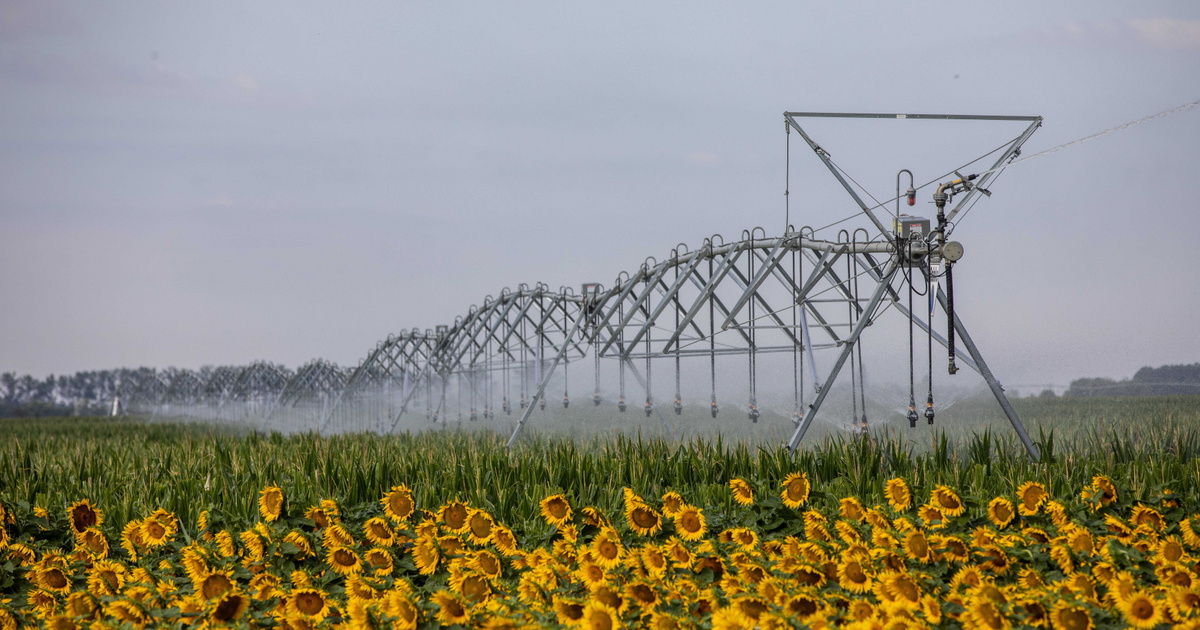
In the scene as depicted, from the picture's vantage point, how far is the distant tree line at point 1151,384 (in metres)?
13.7

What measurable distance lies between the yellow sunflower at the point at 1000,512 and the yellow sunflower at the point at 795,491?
46.8 inches

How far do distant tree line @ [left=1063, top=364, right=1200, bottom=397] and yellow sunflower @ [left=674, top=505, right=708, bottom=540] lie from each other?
31.9ft

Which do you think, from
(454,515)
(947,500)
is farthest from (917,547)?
(454,515)

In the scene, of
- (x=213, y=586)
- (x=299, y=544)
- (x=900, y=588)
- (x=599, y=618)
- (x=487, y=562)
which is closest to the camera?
(x=599, y=618)

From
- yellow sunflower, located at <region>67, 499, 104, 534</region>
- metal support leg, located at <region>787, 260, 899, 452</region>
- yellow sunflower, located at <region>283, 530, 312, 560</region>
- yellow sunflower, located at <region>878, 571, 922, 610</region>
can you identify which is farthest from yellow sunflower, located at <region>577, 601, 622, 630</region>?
metal support leg, located at <region>787, 260, 899, 452</region>

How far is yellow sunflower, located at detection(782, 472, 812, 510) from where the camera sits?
22.6 feet

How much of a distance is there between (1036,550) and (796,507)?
154cm

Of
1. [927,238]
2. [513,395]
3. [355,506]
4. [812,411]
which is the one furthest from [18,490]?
[513,395]

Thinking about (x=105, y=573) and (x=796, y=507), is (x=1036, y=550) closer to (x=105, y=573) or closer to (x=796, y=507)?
(x=796, y=507)

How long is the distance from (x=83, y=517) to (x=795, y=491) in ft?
18.0

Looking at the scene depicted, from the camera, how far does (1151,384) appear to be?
14.5 meters

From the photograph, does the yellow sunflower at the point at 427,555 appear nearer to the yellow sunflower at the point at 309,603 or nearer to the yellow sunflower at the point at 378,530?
the yellow sunflower at the point at 378,530

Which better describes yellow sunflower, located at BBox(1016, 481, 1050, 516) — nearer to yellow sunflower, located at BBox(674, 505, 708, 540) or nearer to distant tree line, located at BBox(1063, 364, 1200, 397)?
yellow sunflower, located at BBox(674, 505, 708, 540)

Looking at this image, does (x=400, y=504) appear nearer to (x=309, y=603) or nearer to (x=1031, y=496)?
(x=309, y=603)
